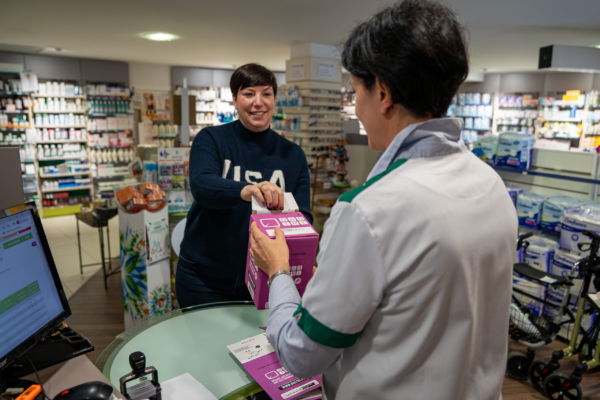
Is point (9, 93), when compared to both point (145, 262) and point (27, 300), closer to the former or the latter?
point (145, 262)

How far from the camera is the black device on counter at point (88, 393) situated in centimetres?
87

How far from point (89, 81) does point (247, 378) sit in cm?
926

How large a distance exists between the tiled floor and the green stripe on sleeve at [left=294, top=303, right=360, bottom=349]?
4717 millimetres

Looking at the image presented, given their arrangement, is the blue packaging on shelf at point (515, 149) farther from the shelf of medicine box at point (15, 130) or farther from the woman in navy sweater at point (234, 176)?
the shelf of medicine box at point (15, 130)

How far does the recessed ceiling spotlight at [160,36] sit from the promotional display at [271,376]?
5.62m

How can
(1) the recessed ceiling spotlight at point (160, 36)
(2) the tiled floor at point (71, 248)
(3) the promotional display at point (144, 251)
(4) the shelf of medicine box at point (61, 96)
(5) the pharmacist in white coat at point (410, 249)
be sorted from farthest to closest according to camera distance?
(4) the shelf of medicine box at point (61, 96) < (1) the recessed ceiling spotlight at point (160, 36) < (2) the tiled floor at point (71, 248) < (3) the promotional display at point (144, 251) < (5) the pharmacist in white coat at point (410, 249)

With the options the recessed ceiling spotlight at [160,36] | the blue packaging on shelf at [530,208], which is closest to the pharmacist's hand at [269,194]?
the blue packaging on shelf at [530,208]

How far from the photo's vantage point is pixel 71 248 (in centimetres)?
631

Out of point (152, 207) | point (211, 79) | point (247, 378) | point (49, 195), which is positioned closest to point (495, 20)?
point (152, 207)

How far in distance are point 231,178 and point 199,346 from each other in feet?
2.27

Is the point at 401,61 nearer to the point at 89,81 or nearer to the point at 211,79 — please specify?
the point at 89,81

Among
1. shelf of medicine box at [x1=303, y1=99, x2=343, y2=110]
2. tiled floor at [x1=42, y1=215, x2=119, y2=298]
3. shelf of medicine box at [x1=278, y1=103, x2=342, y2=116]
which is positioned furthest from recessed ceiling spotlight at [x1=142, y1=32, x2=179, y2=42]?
tiled floor at [x1=42, y1=215, x2=119, y2=298]

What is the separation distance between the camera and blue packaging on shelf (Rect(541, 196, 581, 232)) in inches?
141

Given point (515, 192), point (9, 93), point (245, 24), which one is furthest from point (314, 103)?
point (9, 93)
